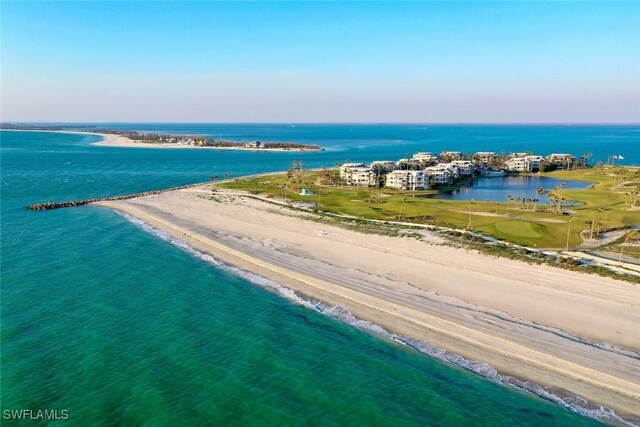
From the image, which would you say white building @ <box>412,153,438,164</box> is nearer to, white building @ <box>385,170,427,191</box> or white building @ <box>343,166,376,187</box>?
white building @ <box>385,170,427,191</box>

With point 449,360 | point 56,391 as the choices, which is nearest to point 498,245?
point 449,360

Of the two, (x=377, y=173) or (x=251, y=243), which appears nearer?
(x=251, y=243)

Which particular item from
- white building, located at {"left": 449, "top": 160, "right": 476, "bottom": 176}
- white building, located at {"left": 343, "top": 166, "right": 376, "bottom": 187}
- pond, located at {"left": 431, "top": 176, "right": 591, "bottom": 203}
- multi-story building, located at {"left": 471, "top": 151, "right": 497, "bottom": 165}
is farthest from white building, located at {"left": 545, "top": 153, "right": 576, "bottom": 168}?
white building, located at {"left": 343, "top": 166, "right": 376, "bottom": 187}

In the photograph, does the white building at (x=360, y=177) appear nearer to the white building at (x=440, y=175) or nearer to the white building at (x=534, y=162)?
the white building at (x=440, y=175)

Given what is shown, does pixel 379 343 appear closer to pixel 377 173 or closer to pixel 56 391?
pixel 56 391

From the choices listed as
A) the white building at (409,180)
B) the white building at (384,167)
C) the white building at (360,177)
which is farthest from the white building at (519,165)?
the white building at (360,177)
